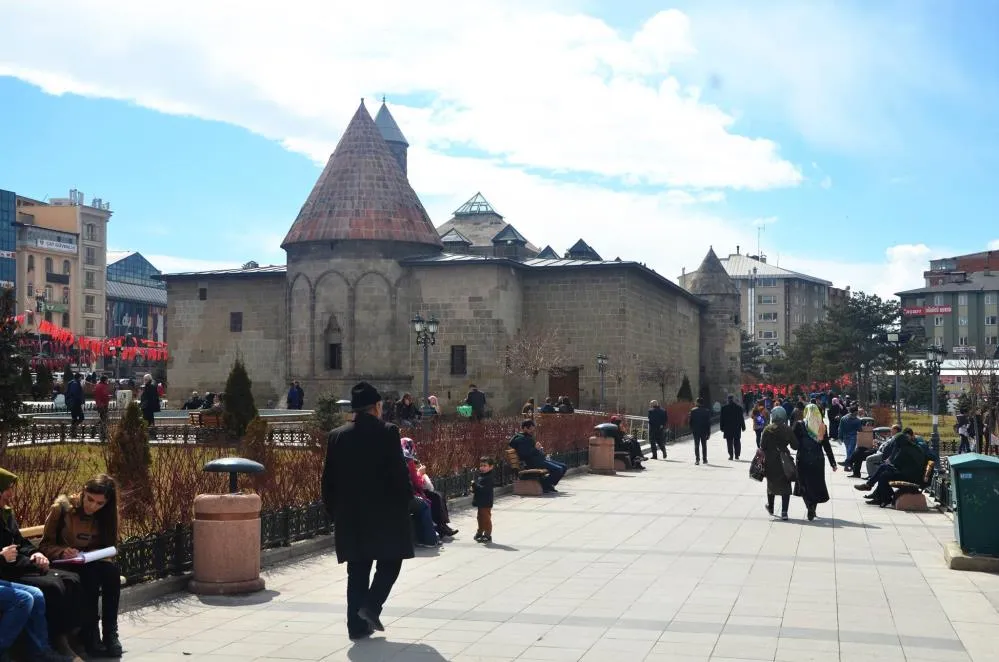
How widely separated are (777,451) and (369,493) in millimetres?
8588

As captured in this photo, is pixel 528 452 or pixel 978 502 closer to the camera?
pixel 978 502

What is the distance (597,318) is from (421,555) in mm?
33217

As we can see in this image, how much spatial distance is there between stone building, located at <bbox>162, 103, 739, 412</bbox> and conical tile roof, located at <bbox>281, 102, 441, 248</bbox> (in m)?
0.05

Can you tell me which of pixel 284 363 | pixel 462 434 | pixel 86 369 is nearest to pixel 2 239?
pixel 86 369

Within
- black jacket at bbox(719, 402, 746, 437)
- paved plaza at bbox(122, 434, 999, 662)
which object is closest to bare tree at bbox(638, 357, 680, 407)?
black jacket at bbox(719, 402, 746, 437)

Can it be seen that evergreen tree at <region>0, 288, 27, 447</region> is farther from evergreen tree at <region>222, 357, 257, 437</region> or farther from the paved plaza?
the paved plaza

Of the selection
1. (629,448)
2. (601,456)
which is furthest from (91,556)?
Answer: (629,448)

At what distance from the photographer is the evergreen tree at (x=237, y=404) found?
26000 mm

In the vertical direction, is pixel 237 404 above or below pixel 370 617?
above

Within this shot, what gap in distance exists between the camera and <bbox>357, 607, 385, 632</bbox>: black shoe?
24.3 ft

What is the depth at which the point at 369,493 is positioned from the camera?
7559mm

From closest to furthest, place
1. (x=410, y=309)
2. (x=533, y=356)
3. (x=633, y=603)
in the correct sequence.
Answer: (x=633, y=603)
(x=533, y=356)
(x=410, y=309)

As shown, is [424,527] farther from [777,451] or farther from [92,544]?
[777,451]

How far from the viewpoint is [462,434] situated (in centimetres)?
1822
